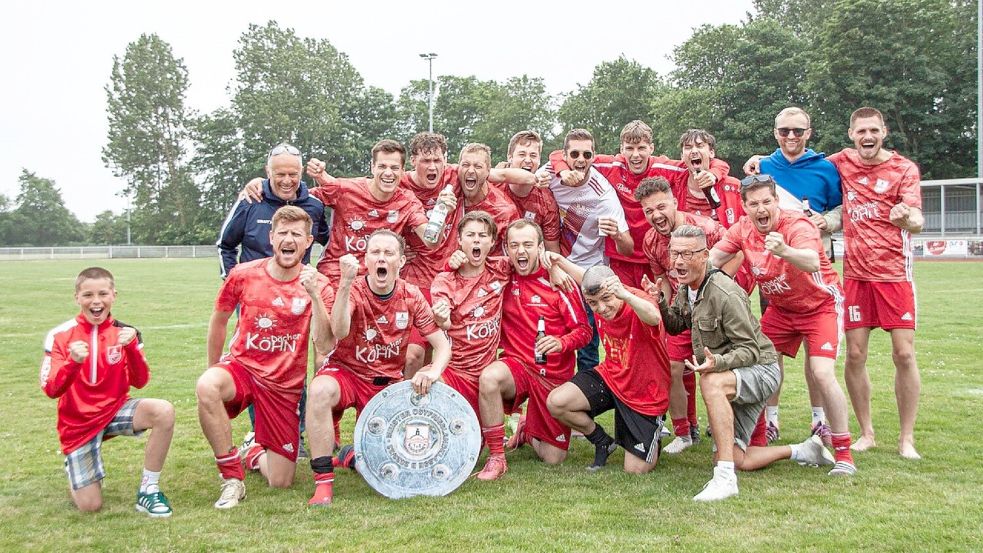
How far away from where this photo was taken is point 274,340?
17.2ft

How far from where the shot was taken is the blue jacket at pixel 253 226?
19.9 ft

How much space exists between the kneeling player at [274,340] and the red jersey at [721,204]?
3159 mm

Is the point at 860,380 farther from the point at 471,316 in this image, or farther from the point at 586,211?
the point at 471,316

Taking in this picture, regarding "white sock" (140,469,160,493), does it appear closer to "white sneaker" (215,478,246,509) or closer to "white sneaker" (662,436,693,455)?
"white sneaker" (215,478,246,509)

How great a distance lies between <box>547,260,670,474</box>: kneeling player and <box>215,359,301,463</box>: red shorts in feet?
5.95

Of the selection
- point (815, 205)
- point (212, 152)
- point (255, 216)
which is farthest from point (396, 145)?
point (212, 152)

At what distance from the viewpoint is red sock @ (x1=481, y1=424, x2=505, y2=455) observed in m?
5.46

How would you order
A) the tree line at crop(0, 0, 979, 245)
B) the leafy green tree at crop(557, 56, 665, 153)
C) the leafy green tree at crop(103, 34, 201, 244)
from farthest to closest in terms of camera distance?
the leafy green tree at crop(103, 34, 201, 244) → the leafy green tree at crop(557, 56, 665, 153) → the tree line at crop(0, 0, 979, 245)

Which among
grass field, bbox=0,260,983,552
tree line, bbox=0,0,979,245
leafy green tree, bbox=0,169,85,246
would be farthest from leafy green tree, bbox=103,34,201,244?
grass field, bbox=0,260,983,552

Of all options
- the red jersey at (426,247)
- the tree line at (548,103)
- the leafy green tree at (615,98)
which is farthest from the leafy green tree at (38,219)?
the red jersey at (426,247)

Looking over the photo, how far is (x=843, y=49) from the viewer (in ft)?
144

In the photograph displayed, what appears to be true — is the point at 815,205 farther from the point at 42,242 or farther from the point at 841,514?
the point at 42,242

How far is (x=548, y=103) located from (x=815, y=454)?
65792 millimetres

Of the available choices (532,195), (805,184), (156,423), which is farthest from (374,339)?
(805,184)
